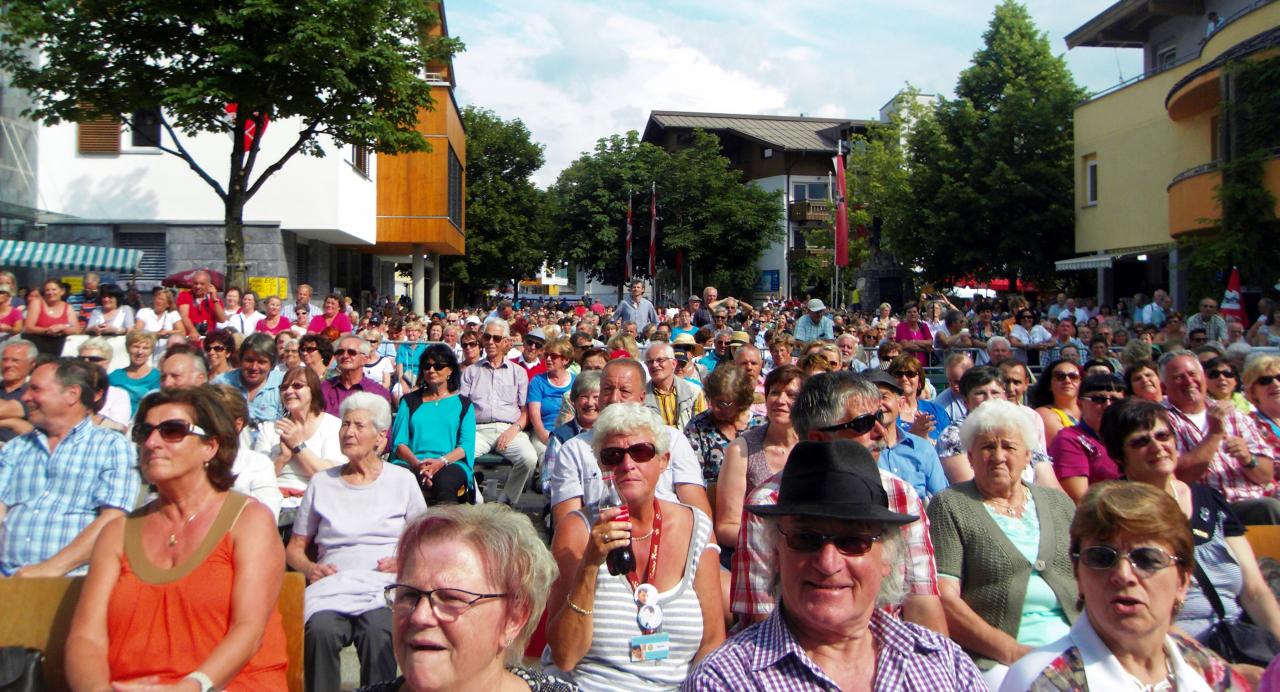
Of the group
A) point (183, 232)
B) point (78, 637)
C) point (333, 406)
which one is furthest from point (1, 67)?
point (78, 637)

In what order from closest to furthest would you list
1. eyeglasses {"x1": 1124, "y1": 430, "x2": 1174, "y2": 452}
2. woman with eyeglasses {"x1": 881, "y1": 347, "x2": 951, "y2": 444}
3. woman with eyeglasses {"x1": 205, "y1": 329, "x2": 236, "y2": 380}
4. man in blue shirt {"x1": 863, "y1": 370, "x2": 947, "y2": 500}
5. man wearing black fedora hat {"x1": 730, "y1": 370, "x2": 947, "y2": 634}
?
1. man wearing black fedora hat {"x1": 730, "y1": 370, "x2": 947, "y2": 634}
2. eyeglasses {"x1": 1124, "y1": 430, "x2": 1174, "y2": 452}
3. man in blue shirt {"x1": 863, "y1": 370, "x2": 947, "y2": 500}
4. woman with eyeglasses {"x1": 881, "y1": 347, "x2": 951, "y2": 444}
5. woman with eyeglasses {"x1": 205, "y1": 329, "x2": 236, "y2": 380}

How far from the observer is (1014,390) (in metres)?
7.05

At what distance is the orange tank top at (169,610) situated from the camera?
3523 millimetres

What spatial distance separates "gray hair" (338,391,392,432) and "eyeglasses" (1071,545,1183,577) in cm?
347

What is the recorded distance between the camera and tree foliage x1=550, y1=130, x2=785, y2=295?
4969 cm

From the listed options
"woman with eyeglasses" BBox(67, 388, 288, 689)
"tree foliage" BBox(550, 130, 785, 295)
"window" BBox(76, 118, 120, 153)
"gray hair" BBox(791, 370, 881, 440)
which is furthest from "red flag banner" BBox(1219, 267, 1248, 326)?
"tree foliage" BBox(550, 130, 785, 295)

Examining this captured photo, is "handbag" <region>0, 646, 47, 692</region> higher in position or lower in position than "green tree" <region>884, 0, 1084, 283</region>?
lower

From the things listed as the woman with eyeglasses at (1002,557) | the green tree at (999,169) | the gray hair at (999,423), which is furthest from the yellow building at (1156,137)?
the woman with eyeglasses at (1002,557)

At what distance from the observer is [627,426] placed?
390 cm

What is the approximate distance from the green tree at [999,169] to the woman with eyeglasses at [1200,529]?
1125 inches

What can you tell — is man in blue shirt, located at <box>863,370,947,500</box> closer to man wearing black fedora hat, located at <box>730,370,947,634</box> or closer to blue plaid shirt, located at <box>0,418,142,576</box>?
man wearing black fedora hat, located at <box>730,370,947,634</box>

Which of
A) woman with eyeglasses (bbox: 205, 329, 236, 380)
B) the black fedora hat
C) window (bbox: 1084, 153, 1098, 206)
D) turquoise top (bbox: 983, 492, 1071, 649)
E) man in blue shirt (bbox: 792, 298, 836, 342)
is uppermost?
window (bbox: 1084, 153, 1098, 206)

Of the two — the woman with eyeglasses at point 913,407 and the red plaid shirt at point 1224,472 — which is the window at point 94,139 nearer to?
the woman with eyeglasses at point 913,407

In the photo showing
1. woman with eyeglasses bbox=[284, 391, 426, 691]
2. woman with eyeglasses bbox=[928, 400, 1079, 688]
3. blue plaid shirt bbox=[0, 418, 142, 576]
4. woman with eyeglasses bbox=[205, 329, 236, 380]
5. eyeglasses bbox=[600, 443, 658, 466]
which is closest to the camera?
eyeglasses bbox=[600, 443, 658, 466]
